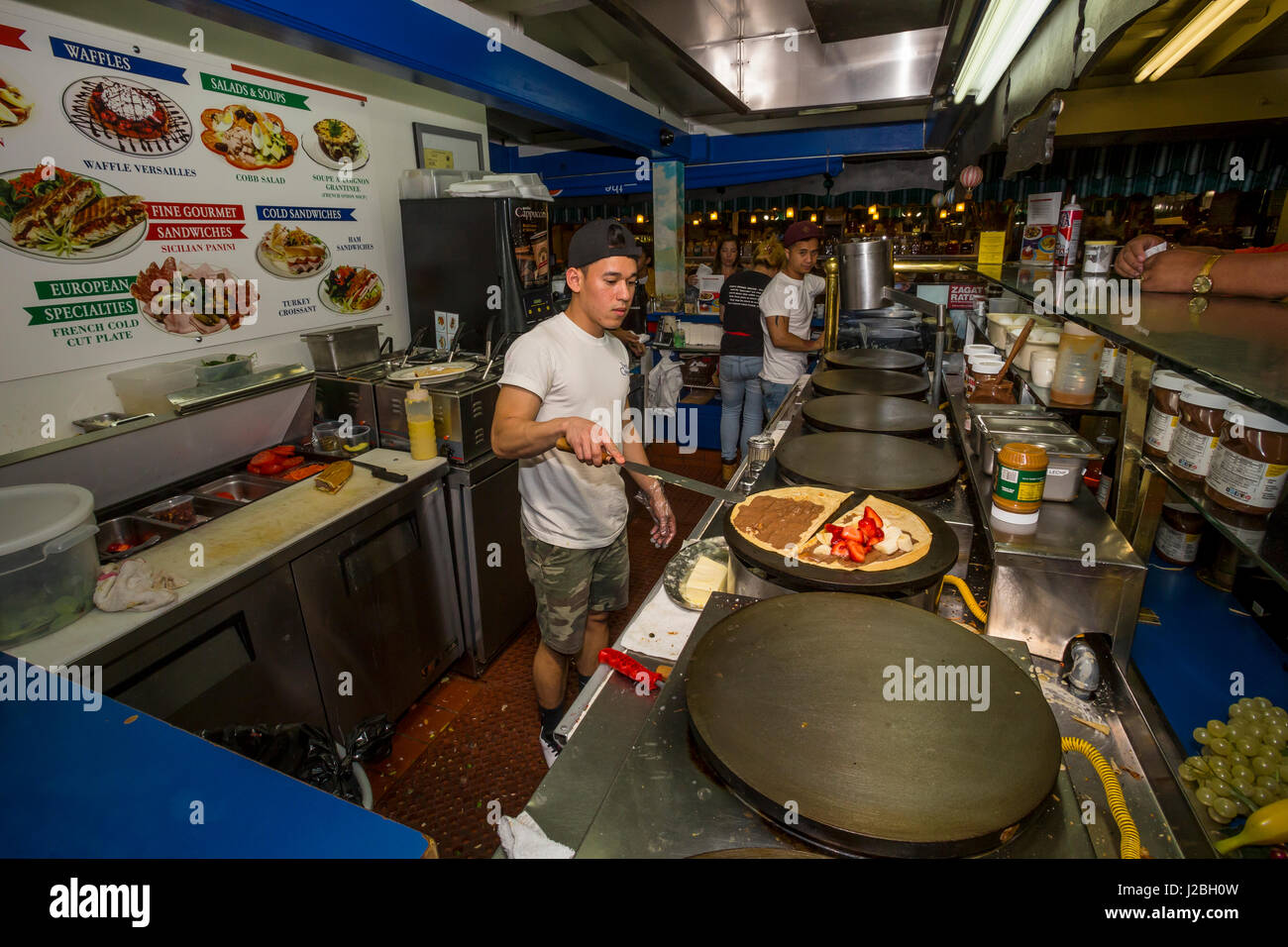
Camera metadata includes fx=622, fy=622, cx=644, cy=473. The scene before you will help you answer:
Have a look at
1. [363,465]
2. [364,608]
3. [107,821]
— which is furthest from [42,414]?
[107,821]

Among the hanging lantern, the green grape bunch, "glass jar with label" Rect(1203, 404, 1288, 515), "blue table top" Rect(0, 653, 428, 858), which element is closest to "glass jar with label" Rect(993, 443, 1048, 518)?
"glass jar with label" Rect(1203, 404, 1288, 515)

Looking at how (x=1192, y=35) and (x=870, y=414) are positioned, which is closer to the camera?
(x=1192, y=35)

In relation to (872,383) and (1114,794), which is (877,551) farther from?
(872,383)

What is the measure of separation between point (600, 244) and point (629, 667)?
4.49ft

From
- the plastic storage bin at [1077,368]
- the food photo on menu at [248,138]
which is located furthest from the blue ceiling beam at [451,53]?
the plastic storage bin at [1077,368]

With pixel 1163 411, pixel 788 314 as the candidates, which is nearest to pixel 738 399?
pixel 788 314

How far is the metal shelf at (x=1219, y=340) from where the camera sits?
32.7 inches

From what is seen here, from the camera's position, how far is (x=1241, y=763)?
1151mm

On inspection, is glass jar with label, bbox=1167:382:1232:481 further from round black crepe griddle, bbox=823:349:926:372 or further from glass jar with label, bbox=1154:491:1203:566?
round black crepe griddle, bbox=823:349:926:372

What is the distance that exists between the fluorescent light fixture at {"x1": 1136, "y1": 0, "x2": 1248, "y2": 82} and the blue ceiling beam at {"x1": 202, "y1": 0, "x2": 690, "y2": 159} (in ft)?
9.37

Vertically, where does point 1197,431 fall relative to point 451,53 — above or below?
below

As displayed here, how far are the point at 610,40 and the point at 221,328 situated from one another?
365 centimetres

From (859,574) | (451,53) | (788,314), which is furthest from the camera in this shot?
(788,314)

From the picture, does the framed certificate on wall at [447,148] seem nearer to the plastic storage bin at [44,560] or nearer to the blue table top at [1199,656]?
the plastic storage bin at [44,560]
